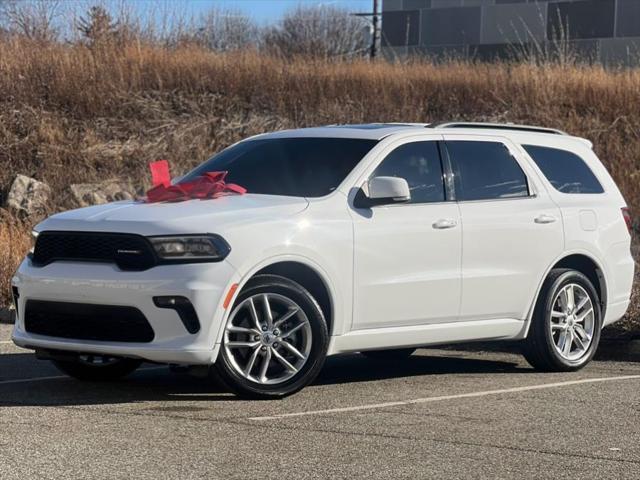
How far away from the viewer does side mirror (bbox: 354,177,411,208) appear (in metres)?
8.59

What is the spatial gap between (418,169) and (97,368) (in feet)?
8.84

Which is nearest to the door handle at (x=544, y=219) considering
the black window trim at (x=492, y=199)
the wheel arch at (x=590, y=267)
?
the black window trim at (x=492, y=199)

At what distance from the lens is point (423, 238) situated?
29.1 ft

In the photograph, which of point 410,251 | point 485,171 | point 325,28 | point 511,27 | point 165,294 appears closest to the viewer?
point 165,294

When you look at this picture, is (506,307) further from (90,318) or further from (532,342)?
(90,318)

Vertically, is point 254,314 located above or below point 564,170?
below

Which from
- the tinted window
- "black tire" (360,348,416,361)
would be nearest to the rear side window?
the tinted window

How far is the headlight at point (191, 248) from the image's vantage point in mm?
7773

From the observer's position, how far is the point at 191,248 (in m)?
7.80

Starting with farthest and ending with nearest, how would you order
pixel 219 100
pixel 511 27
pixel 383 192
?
pixel 511 27, pixel 219 100, pixel 383 192

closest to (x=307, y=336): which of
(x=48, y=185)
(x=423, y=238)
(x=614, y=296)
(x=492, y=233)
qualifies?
(x=423, y=238)

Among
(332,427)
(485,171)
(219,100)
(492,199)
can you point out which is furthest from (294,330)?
(219,100)

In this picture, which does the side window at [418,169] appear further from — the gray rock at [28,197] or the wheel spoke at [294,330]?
the gray rock at [28,197]

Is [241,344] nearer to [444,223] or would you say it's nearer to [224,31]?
[444,223]
